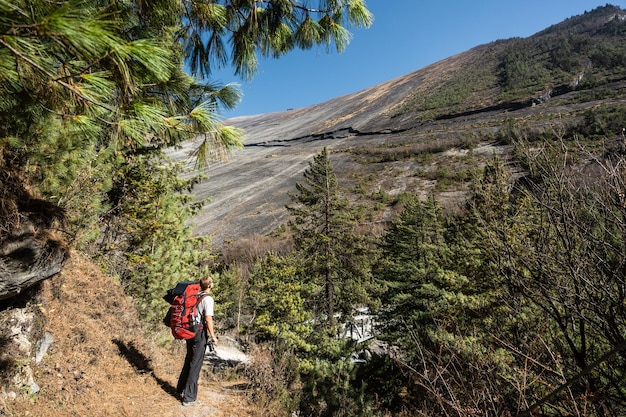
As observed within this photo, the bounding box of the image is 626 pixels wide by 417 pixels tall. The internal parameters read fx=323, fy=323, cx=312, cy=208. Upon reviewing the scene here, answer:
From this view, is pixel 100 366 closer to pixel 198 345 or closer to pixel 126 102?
pixel 198 345

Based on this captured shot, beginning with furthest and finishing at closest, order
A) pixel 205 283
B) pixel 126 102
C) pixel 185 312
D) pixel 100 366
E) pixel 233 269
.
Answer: pixel 233 269 → pixel 100 366 → pixel 205 283 → pixel 185 312 → pixel 126 102

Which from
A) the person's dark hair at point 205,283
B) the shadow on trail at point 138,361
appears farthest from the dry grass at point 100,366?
the person's dark hair at point 205,283

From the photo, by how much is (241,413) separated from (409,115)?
4838 centimetres

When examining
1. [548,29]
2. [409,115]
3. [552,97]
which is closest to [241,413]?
[552,97]

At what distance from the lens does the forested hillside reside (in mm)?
2004

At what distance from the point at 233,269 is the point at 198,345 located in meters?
13.9

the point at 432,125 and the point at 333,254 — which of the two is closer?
the point at 333,254

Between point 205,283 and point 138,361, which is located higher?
point 205,283

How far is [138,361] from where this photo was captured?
441 centimetres

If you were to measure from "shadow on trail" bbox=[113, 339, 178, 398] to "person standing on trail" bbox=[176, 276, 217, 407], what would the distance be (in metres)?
0.42

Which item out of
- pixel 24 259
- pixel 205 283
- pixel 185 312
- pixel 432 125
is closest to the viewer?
pixel 24 259

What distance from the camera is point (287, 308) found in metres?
8.86

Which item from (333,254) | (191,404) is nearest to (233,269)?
(333,254)

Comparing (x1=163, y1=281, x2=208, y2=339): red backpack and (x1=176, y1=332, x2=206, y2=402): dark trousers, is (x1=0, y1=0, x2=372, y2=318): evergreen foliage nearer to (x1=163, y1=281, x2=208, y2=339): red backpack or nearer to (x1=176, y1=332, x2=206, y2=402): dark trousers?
(x1=163, y1=281, x2=208, y2=339): red backpack
